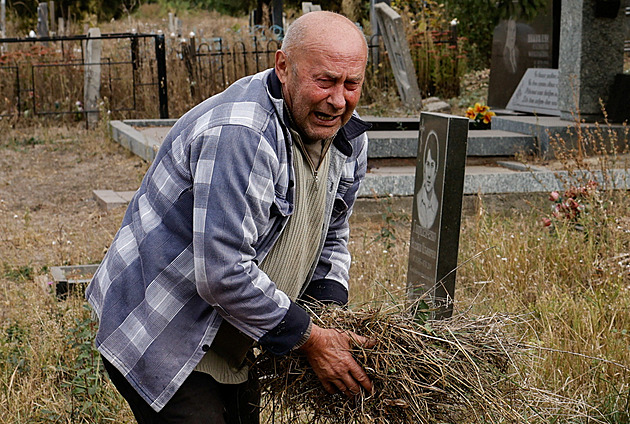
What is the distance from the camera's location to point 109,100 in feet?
42.2

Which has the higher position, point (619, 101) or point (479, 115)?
point (619, 101)

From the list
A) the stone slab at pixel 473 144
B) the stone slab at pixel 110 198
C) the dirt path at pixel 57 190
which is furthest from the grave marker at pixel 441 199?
the stone slab at pixel 473 144

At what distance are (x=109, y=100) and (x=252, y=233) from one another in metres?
11.3

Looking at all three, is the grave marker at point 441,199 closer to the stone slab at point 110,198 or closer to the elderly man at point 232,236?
the elderly man at point 232,236

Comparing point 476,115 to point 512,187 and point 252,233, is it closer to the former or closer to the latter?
point 512,187

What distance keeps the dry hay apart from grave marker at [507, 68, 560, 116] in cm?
803

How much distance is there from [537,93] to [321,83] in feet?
29.5

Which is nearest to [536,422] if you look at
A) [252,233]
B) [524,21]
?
[252,233]

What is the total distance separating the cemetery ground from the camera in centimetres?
345

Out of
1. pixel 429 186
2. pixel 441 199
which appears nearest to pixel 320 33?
pixel 441 199

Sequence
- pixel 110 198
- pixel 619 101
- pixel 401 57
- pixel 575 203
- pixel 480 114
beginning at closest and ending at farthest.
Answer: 1. pixel 575 203
2. pixel 110 198
3. pixel 619 101
4. pixel 480 114
5. pixel 401 57

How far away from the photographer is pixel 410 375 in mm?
2270

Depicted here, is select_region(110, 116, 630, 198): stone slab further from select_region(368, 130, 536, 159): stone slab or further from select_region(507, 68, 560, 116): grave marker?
select_region(507, 68, 560, 116): grave marker

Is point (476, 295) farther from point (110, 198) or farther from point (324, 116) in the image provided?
point (110, 198)
